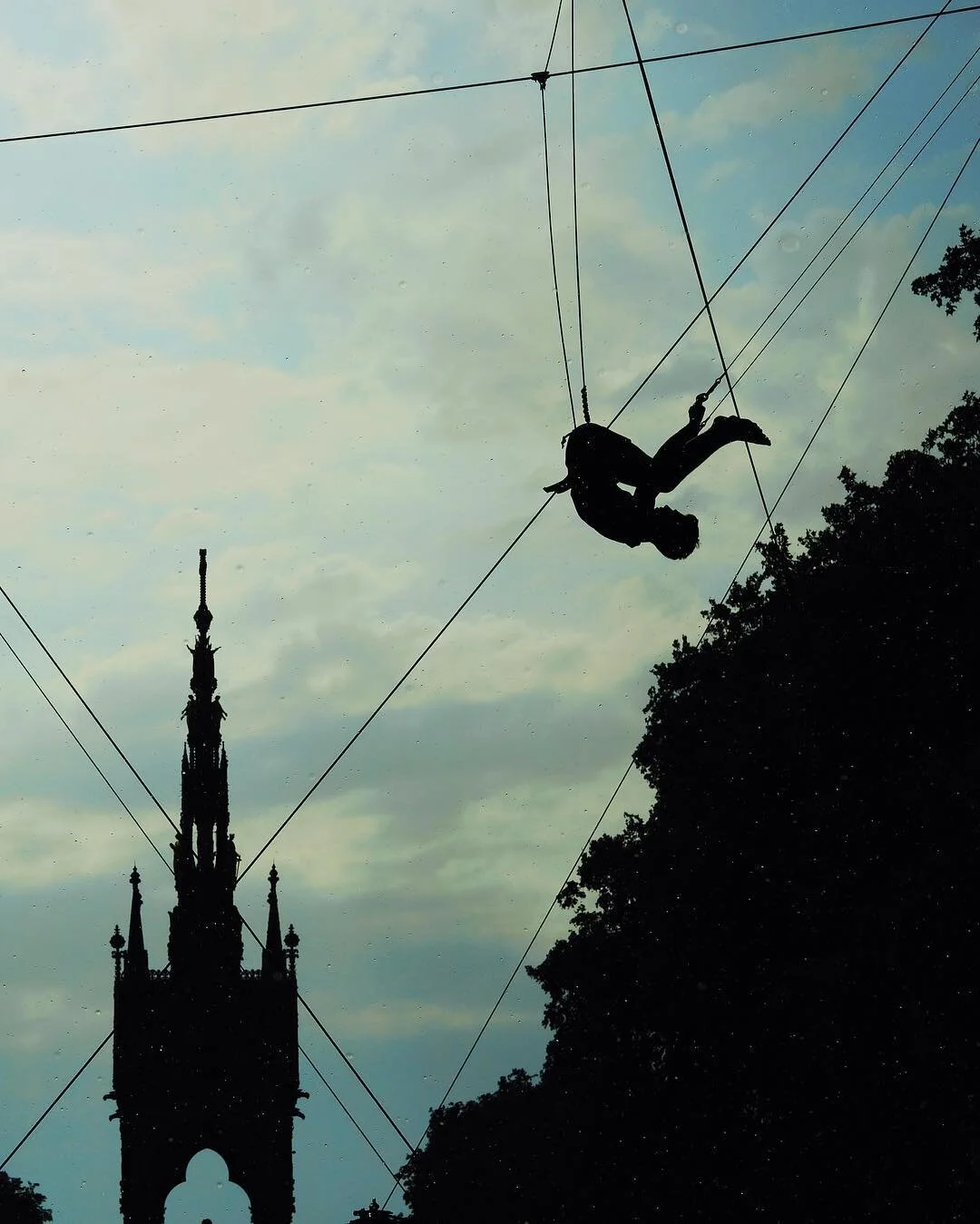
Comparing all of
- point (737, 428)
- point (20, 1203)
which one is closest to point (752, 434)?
point (737, 428)

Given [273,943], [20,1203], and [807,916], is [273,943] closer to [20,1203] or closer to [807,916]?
[20,1203]

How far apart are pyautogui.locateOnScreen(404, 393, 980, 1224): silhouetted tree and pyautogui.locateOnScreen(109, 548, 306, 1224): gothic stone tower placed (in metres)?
31.9

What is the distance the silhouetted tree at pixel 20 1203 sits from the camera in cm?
6288

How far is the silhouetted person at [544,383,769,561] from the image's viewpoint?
9.88m

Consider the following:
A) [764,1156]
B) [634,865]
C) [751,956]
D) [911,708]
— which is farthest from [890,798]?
[634,865]

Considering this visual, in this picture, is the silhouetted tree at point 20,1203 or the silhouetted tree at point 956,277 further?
the silhouetted tree at point 20,1203

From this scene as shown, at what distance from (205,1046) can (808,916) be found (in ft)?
129

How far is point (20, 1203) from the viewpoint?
66375mm

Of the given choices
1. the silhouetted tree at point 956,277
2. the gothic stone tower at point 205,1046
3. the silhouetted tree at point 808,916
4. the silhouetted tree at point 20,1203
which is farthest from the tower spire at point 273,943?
the silhouetted tree at point 956,277

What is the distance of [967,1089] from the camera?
15.3 m

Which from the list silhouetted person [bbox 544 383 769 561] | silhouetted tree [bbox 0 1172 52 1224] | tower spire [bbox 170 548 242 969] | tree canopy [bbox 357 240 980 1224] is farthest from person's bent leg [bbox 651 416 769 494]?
silhouetted tree [bbox 0 1172 52 1224]

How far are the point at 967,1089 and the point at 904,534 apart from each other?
646cm

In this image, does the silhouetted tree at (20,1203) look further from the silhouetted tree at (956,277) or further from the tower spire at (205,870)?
the silhouetted tree at (956,277)

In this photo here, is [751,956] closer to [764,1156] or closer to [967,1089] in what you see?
[764,1156]
